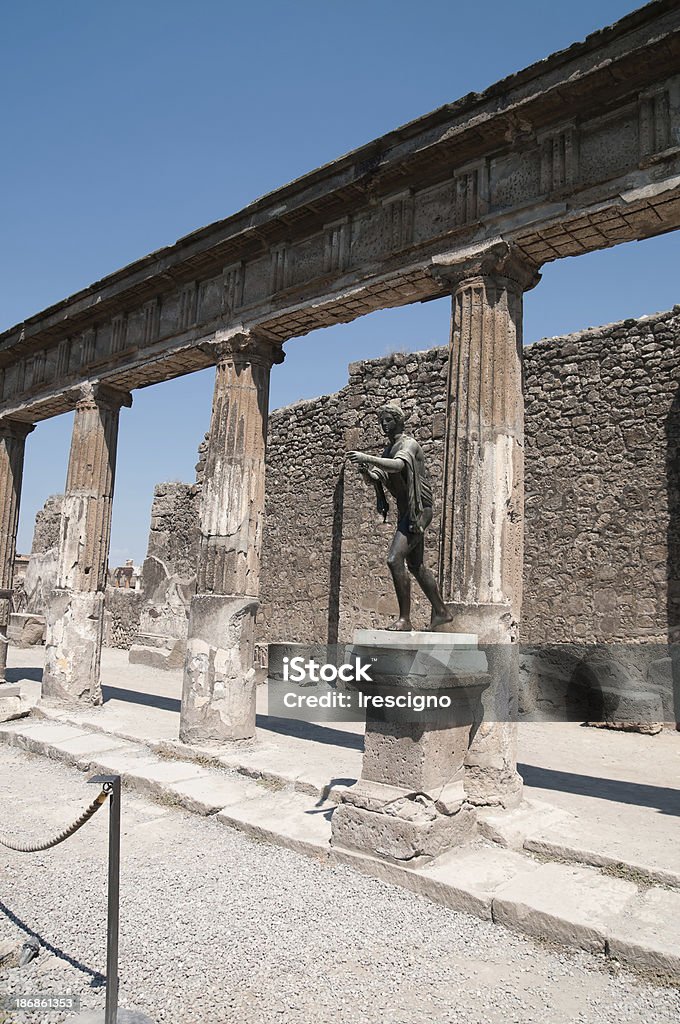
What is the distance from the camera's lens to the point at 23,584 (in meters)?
21.3

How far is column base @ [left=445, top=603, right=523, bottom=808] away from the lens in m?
4.78

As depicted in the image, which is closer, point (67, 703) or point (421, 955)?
point (421, 955)

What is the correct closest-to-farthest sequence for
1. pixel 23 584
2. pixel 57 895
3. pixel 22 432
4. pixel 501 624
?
pixel 57 895, pixel 501 624, pixel 22 432, pixel 23 584

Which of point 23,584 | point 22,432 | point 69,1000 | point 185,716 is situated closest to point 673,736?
point 185,716

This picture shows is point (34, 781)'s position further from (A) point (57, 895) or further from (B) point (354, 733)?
(B) point (354, 733)

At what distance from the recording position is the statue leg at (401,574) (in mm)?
4613

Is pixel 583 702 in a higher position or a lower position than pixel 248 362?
lower

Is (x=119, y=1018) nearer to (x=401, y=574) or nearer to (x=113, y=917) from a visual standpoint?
(x=113, y=917)

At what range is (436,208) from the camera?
6.02 meters

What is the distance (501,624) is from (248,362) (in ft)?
13.1

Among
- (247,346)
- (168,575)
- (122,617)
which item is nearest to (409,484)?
(247,346)

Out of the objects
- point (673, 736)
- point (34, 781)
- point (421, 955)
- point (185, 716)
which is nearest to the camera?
point (421, 955)

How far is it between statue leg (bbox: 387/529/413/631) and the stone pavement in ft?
4.31

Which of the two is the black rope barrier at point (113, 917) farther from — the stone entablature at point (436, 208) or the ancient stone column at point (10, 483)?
the ancient stone column at point (10, 483)
